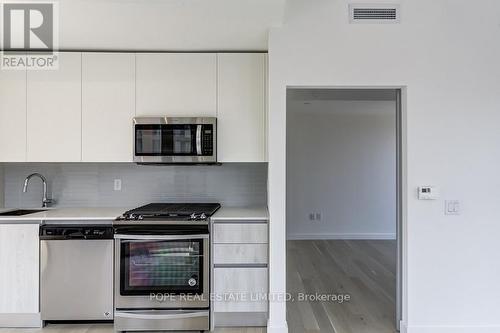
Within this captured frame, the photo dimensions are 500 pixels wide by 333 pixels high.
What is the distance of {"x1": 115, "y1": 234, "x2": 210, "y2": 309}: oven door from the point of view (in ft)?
8.53

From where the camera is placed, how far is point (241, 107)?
2.96 m

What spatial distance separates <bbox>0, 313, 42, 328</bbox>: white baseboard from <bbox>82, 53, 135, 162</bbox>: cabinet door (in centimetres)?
135

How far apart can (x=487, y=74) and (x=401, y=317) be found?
2.05m

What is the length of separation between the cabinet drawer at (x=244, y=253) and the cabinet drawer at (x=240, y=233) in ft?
0.11

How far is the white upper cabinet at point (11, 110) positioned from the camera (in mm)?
2914

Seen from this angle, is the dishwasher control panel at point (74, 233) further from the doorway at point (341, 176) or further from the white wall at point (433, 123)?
the doorway at point (341, 176)

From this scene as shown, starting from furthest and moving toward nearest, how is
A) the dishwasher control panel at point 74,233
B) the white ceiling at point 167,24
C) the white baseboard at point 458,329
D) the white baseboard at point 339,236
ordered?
the white baseboard at point 339,236 → the dishwasher control panel at point 74,233 → the white baseboard at point 458,329 → the white ceiling at point 167,24

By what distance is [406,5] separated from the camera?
2.56 meters

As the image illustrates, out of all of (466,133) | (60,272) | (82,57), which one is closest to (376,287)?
(466,133)

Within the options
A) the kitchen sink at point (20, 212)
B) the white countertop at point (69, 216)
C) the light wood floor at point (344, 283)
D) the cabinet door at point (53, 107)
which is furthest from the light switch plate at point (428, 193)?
the kitchen sink at point (20, 212)

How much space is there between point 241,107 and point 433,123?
62.0 inches

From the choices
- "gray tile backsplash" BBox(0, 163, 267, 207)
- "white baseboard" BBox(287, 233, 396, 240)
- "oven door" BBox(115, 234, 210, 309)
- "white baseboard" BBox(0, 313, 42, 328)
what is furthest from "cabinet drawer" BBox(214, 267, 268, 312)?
"white baseboard" BBox(287, 233, 396, 240)

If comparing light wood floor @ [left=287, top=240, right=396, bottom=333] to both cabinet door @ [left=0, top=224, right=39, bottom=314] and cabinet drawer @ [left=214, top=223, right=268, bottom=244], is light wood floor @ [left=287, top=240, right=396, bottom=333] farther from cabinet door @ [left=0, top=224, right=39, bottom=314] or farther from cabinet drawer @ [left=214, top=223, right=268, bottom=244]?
cabinet door @ [left=0, top=224, right=39, bottom=314]

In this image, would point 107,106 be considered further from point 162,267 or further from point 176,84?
point 162,267
